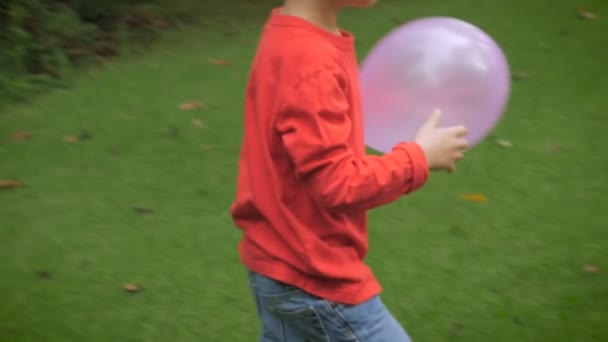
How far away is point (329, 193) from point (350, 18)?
18.4 ft

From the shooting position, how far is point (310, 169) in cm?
178

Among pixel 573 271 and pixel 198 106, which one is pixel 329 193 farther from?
pixel 198 106

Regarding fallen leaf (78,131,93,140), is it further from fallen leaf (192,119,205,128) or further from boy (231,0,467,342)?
boy (231,0,467,342)

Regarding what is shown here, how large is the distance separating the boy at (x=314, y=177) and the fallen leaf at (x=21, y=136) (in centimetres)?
357

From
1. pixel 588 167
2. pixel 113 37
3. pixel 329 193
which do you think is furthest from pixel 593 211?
pixel 113 37

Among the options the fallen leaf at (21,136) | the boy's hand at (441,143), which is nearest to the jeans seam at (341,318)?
the boy's hand at (441,143)

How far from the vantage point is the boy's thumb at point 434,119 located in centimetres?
204

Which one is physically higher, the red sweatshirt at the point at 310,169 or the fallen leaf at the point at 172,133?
the red sweatshirt at the point at 310,169

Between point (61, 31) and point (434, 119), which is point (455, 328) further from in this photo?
point (61, 31)

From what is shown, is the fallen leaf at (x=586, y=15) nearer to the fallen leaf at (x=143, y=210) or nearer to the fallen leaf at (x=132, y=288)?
the fallen leaf at (x=143, y=210)

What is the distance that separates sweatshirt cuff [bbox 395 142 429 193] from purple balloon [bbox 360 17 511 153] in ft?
0.77

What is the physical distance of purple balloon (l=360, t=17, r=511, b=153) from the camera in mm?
2121

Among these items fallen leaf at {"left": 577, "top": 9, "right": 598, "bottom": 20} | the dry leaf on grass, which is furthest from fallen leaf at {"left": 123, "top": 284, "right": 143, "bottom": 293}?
fallen leaf at {"left": 577, "top": 9, "right": 598, "bottom": 20}

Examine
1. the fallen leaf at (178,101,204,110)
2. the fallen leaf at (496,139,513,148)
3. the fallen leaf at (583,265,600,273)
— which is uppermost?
the fallen leaf at (496,139,513,148)
